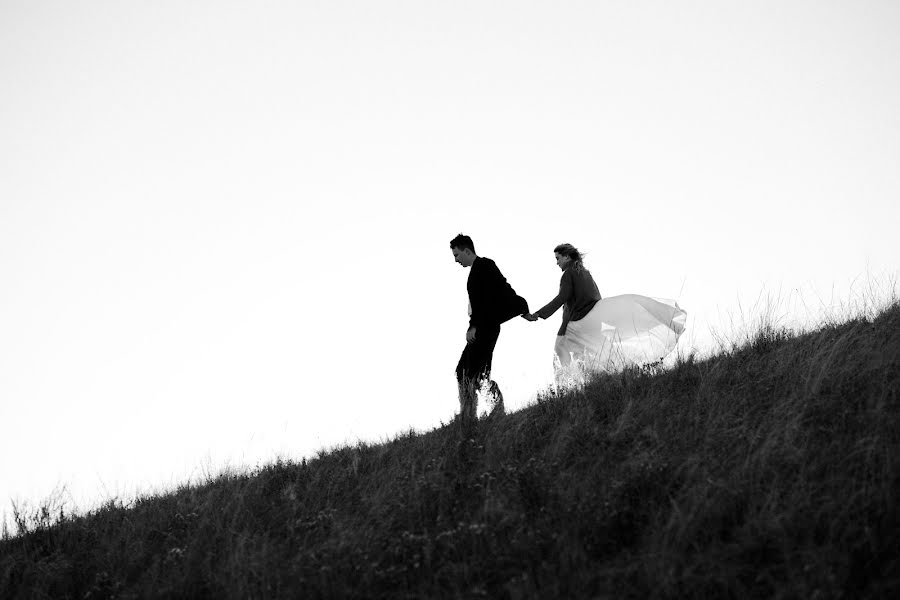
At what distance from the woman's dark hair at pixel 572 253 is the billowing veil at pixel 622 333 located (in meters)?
0.59

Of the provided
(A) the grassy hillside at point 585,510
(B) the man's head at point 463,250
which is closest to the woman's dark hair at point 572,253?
(B) the man's head at point 463,250

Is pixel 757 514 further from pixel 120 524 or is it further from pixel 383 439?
pixel 120 524

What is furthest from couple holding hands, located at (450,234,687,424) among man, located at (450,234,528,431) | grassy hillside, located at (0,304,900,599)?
grassy hillside, located at (0,304,900,599)

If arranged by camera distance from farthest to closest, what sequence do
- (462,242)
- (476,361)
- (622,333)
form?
(622,333) < (462,242) < (476,361)

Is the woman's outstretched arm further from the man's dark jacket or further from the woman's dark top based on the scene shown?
the man's dark jacket

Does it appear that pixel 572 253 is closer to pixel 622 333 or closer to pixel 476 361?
pixel 622 333

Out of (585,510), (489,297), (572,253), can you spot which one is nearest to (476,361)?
(489,297)

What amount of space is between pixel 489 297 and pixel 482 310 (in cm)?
19

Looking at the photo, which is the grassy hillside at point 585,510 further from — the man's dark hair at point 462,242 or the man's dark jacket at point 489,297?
the man's dark hair at point 462,242

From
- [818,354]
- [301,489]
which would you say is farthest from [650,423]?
[301,489]

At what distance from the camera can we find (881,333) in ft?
22.1

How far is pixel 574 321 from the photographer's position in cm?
900

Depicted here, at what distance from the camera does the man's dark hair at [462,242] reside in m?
8.31

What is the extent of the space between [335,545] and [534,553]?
5.06ft
